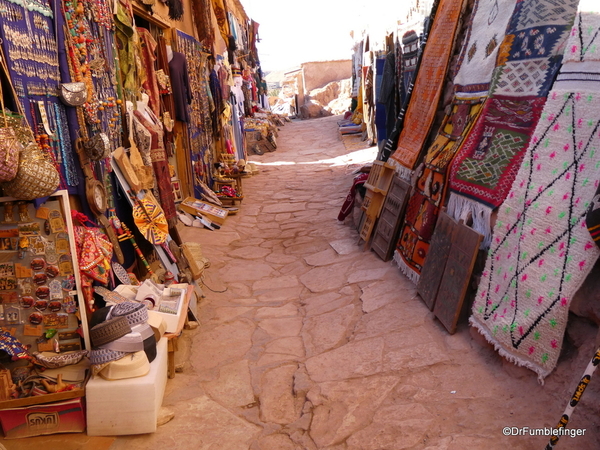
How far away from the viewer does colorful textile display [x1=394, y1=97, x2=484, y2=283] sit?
4.07 m

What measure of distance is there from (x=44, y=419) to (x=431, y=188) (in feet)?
10.8

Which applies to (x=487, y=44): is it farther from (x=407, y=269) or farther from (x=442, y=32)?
(x=407, y=269)

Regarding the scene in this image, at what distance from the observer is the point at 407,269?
4.41 meters

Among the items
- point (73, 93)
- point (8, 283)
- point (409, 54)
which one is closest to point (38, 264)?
point (8, 283)

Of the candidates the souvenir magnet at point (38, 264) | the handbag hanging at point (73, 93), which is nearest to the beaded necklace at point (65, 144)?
the handbag hanging at point (73, 93)

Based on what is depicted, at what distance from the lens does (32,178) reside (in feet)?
8.15

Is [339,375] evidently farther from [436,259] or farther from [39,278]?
[39,278]

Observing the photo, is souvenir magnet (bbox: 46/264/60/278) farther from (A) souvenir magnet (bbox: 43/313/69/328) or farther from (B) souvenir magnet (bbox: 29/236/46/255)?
(A) souvenir magnet (bbox: 43/313/69/328)

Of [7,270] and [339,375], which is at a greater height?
[7,270]

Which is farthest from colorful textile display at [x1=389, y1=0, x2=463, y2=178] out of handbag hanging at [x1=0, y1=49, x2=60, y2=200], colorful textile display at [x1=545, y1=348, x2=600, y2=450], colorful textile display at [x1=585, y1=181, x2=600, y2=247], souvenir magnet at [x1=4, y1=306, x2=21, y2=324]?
souvenir magnet at [x1=4, y1=306, x2=21, y2=324]

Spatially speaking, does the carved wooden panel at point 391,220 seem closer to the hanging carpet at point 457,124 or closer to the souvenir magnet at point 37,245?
the hanging carpet at point 457,124

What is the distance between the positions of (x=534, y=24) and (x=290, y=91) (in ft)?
92.6

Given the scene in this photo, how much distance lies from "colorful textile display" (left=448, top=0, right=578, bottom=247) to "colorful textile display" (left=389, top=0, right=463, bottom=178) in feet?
3.51

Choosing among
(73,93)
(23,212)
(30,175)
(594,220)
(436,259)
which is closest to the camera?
(594,220)
